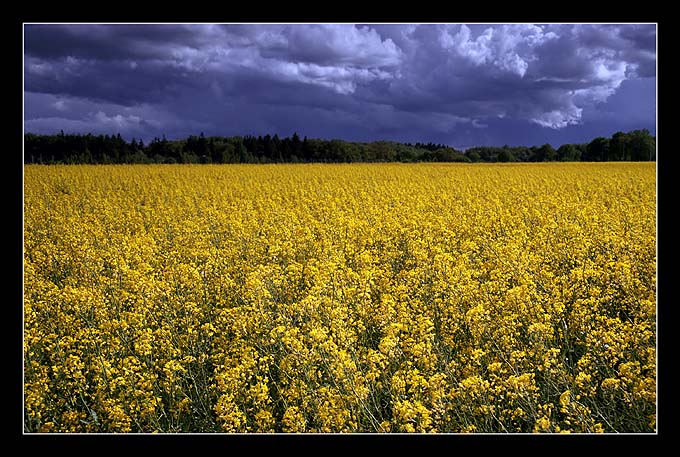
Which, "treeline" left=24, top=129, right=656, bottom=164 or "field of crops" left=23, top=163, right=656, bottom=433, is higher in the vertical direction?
"treeline" left=24, top=129, right=656, bottom=164

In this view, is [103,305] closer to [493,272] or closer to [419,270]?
[419,270]

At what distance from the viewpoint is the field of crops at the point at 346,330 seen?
3643 mm

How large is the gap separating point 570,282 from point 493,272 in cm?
73

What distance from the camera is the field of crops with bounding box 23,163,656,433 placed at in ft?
12.0

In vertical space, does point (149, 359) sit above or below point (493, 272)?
below

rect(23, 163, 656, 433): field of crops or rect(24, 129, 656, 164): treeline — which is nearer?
rect(23, 163, 656, 433): field of crops

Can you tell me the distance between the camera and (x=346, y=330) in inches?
165

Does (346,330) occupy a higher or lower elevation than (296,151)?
lower

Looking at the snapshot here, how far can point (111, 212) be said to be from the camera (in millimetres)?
11391

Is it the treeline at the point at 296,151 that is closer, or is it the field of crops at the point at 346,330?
the field of crops at the point at 346,330

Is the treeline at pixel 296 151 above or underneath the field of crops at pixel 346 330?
above

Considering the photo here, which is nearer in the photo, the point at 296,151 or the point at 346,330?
the point at 346,330
